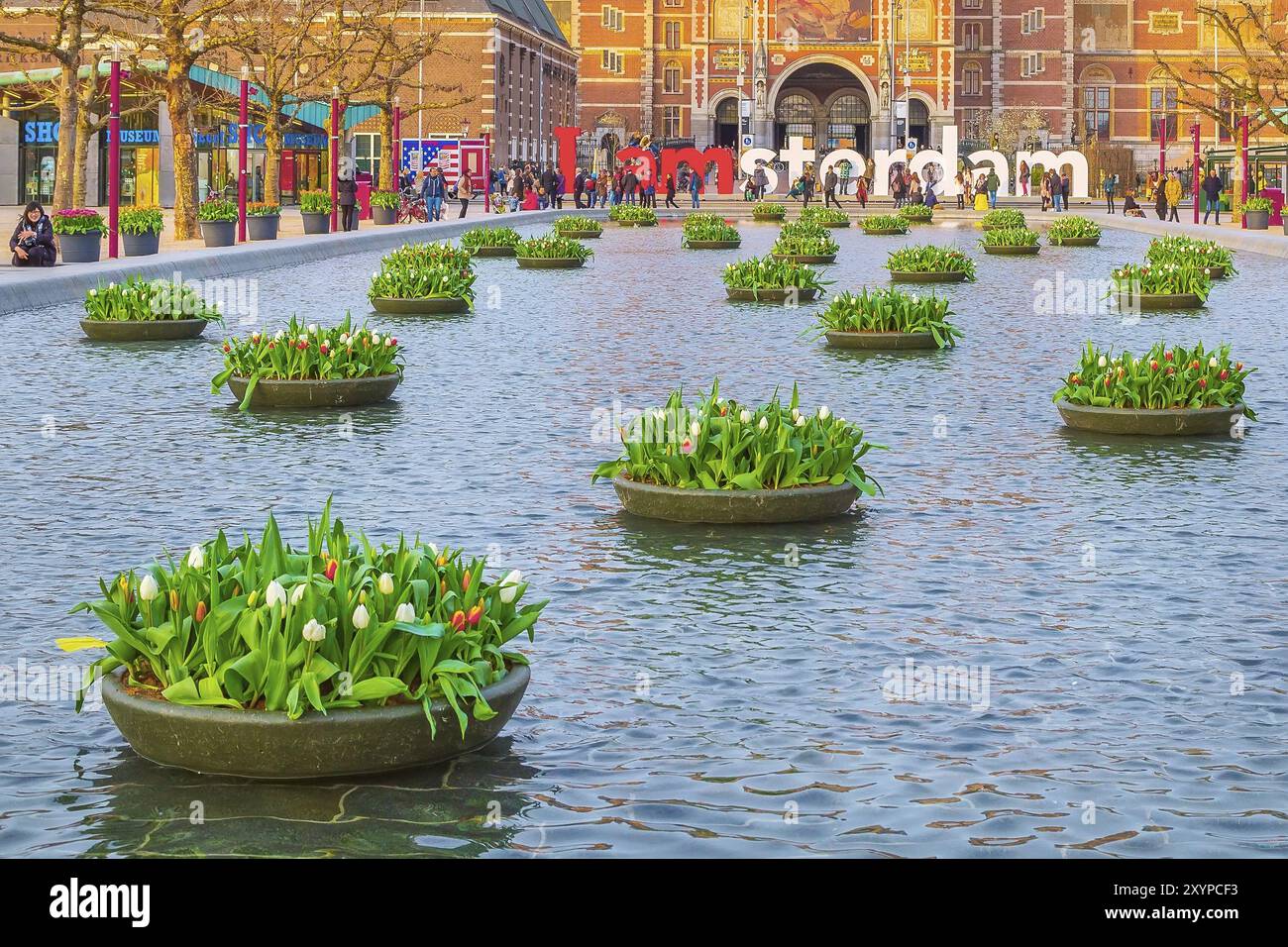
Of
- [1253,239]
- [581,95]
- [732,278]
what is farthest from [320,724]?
[581,95]

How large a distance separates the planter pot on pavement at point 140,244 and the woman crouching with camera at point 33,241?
401 cm

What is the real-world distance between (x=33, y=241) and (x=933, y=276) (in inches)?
507

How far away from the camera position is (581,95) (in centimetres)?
11875

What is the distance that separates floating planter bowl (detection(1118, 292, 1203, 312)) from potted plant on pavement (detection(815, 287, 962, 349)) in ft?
20.8

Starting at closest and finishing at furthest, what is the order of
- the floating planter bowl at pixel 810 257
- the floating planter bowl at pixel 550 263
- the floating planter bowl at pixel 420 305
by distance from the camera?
the floating planter bowl at pixel 420 305 < the floating planter bowl at pixel 550 263 < the floating planter bowl at pixel 810 257

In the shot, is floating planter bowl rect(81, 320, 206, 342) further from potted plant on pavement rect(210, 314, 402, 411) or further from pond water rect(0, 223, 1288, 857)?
potted plant on pavement rect(210, 314, 402, 411)

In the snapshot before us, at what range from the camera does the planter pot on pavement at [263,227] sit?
134ft

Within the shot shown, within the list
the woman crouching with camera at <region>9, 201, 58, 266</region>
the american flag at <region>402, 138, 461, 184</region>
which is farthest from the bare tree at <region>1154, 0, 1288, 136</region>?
the woman crouching with camera at <region>9, 201, 58, 266</region>

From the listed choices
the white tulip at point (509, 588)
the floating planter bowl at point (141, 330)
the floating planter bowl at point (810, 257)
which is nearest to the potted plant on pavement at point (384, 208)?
the floating planter bowl at point (810, 257)

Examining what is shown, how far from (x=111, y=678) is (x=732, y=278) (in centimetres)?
2083

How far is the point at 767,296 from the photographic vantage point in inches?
1025

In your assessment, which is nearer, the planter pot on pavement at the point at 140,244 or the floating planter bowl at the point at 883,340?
the floating planter bowl at the point at 883,340

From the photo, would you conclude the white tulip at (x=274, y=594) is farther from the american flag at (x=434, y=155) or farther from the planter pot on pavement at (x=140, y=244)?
the american flag at (x=434, y=155)
